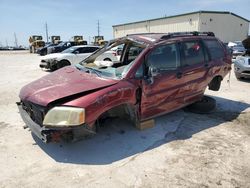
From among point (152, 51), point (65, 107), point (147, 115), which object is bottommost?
point (147, 115)

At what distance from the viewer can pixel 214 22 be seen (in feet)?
104

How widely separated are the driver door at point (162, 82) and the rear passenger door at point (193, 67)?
6.3 inches

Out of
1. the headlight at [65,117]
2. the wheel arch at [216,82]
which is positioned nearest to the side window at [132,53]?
the wheel arch at [216,82]

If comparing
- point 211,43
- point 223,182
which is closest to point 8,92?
point 211,43

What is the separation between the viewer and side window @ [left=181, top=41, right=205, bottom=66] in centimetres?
457

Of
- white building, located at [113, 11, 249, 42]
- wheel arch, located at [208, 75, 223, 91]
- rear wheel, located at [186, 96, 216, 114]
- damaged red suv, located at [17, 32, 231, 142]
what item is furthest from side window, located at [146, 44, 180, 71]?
white building, located at [113, 11, 249, 42]

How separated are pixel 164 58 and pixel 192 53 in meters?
0.87

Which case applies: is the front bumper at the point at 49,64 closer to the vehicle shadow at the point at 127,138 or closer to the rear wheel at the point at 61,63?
the rear wheel at the point at 61,63

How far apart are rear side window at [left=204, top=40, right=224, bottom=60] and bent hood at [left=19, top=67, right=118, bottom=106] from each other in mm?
2723

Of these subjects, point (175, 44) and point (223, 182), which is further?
point (175, 44)

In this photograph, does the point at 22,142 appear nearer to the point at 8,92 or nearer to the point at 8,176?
the point at 8,176

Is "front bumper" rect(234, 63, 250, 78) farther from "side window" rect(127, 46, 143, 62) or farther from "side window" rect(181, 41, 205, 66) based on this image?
"side window" rect(127, 46, 143, 62)

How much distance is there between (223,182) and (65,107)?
2223 millimetres

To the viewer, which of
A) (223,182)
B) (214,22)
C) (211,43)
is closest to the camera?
(223,182)
